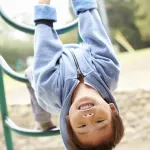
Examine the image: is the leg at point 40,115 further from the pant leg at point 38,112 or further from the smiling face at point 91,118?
the smiling face at point 91,118

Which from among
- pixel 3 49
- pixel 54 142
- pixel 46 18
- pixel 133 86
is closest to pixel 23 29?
pixel 46 18

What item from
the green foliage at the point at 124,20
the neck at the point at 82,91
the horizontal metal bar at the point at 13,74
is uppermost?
the neck at the point at 82,91

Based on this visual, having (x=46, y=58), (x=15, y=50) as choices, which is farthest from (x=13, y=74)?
(x=15, y=50)

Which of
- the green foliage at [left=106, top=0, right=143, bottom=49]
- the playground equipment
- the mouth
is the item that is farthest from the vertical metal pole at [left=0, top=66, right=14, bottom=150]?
the green foliage at [left=106, top=0, right=143, bottom=49]

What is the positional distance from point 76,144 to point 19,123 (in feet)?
5.30

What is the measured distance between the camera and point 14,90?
2469 millimetres

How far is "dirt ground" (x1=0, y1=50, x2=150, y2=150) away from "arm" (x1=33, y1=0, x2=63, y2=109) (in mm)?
1434

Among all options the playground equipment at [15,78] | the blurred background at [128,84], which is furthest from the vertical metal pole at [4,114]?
the blurred background at [128,84]

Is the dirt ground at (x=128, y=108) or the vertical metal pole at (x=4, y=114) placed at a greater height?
the vertical metal pole at (x=4, y=114)

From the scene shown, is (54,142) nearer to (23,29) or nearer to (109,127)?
(23,29)

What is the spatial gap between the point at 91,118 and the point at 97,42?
20 cm

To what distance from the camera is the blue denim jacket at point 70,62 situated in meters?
1.01

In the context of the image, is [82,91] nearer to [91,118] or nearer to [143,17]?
[91,118]

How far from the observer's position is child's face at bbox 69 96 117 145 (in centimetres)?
99
